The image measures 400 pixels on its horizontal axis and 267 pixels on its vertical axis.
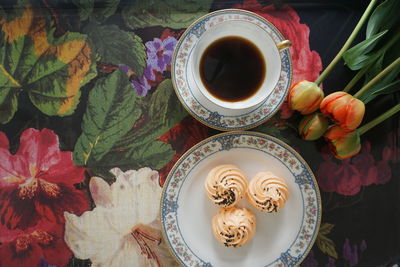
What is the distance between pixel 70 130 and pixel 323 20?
60 cm

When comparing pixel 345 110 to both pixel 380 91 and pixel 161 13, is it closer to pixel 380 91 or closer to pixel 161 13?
pixel 380 91

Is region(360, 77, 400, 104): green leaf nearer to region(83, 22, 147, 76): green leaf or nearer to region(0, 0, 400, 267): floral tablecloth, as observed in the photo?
region(0, 0, 400, 267): floral tablecloth

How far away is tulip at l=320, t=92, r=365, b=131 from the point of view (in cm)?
73

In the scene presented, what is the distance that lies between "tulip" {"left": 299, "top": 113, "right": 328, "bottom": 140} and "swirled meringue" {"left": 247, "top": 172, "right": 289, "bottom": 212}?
0.11m

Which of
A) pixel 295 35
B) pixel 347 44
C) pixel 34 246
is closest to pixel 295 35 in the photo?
pixel 295 35

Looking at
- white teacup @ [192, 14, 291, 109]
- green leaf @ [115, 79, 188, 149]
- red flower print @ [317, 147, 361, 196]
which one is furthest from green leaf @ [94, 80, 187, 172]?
red flower print @ [317, 147, 361, 196]

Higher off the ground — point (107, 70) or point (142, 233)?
point (107, 70)

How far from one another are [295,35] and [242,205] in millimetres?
386

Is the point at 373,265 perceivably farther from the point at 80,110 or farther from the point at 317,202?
the point at 80,110

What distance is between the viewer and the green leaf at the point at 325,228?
832 millimetres

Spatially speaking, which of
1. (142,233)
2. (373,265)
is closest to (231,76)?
(142,233)

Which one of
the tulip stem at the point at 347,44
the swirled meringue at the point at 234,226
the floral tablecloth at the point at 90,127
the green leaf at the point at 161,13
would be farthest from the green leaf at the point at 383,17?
the swirled meringue at the point at 234,226

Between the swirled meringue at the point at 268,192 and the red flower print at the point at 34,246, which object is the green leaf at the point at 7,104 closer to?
the red flower print at the point at 34,246

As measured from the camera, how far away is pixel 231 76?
75 cm
